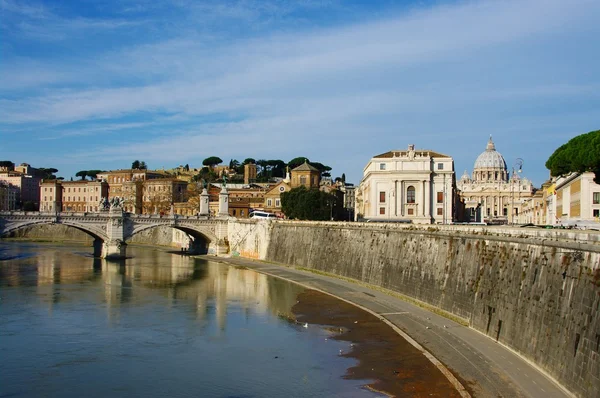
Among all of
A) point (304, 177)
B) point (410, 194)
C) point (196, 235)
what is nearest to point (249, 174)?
point (304, 177)

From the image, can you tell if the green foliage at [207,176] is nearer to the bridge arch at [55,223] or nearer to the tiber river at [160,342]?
the bridge arch at [55,223]

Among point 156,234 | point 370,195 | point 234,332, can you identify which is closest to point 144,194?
point 156,234

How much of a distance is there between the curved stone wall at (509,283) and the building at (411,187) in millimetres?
27499

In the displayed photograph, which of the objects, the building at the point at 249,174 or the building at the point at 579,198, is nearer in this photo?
the building at the point at 579,198

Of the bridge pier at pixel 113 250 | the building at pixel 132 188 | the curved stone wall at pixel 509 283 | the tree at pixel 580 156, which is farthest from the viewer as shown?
the building at pixel 132 188

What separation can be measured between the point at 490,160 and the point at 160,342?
161964mm

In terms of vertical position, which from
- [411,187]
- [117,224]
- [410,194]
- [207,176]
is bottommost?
[117,224]

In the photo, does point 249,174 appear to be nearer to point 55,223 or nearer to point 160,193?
point 160,193

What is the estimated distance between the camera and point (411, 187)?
241 ft

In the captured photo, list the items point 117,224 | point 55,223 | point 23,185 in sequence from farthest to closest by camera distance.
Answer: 1. point 23,185
2. point 117,224
3. point 55,223

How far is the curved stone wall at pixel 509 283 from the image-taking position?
1838 centimetres

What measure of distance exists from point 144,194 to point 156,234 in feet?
128

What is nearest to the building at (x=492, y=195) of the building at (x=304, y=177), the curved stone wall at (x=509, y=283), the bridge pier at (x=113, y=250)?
the building at (x=304, y=177)

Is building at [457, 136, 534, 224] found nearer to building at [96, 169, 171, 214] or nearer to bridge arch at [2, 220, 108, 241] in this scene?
building at [96, 169, 171, 214]
